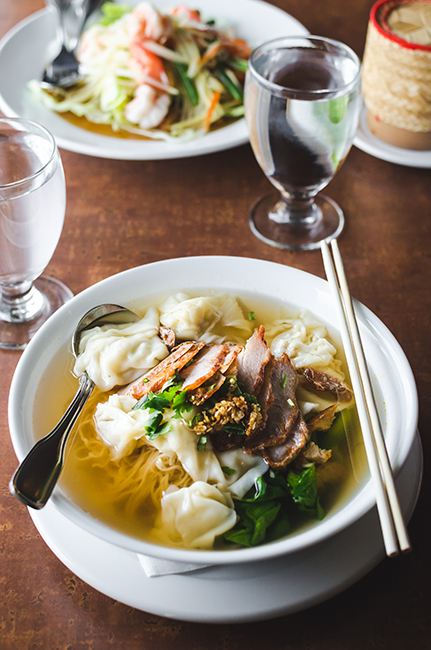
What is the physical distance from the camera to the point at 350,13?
324 cm

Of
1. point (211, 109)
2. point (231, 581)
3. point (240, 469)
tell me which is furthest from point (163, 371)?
point (211, 109)

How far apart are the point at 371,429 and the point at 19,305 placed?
123cm

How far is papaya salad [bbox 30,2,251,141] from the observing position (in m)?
2.49

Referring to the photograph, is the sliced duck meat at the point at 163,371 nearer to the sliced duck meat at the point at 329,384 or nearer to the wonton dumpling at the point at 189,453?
the wonton dumpling at the point at 189,453

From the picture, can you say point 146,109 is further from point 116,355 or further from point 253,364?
point 253,364

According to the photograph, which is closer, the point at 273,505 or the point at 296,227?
the point at 273,505

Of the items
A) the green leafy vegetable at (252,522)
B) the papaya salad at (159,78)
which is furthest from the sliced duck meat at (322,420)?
the papaya salad at (159,78)

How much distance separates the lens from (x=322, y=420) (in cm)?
152

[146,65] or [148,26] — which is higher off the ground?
[148,26]

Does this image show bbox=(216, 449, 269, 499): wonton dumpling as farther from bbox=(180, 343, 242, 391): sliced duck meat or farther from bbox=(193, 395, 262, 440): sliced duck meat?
bbox=(180, 343, 242, 391): sliced duck meat

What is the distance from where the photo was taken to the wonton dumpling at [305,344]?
1.64 meters

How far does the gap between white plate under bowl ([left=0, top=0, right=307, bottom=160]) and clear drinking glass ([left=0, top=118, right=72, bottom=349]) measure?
0.49 m

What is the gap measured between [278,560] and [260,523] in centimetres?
9

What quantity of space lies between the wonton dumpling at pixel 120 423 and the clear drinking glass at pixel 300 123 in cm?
95
